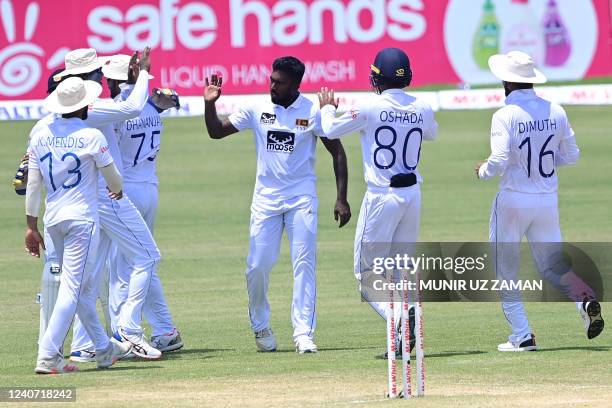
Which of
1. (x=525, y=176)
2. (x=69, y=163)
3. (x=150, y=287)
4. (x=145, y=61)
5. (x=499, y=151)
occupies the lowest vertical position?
(x=150, y=287)

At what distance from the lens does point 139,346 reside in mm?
11578

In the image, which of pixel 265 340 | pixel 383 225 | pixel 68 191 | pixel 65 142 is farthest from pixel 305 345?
pixel 65 142

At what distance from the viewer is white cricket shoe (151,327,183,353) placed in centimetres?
1223

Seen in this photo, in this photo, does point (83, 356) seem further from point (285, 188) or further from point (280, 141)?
point (280, 141)

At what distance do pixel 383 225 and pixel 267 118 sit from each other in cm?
138

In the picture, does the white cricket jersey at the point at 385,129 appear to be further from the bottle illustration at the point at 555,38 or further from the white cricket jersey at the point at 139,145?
the bottle illustration at the point at 555,38

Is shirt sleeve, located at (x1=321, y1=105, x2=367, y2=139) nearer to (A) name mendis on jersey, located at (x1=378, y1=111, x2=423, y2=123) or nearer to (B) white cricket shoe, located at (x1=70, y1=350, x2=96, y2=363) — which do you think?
(A) name mendis on jersey, located at (x1=378, y1=111, x2=423, y2=123)

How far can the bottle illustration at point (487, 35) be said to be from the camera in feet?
107

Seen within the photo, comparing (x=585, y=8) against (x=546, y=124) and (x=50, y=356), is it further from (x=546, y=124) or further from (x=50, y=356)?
(x=50, y=356)

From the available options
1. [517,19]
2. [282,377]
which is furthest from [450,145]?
[282,377]

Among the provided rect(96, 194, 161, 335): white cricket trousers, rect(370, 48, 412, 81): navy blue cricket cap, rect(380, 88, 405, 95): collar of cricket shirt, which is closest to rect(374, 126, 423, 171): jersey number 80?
rect(380, 88, 405, 95): collar of cricket shirt

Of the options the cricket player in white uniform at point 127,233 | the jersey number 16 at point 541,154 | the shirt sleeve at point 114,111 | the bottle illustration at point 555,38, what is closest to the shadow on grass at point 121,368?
the cricket player in white uniform at point 127,233

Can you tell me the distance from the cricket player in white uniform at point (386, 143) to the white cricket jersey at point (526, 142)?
0.56 meters

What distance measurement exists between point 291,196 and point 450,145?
17103 mm
